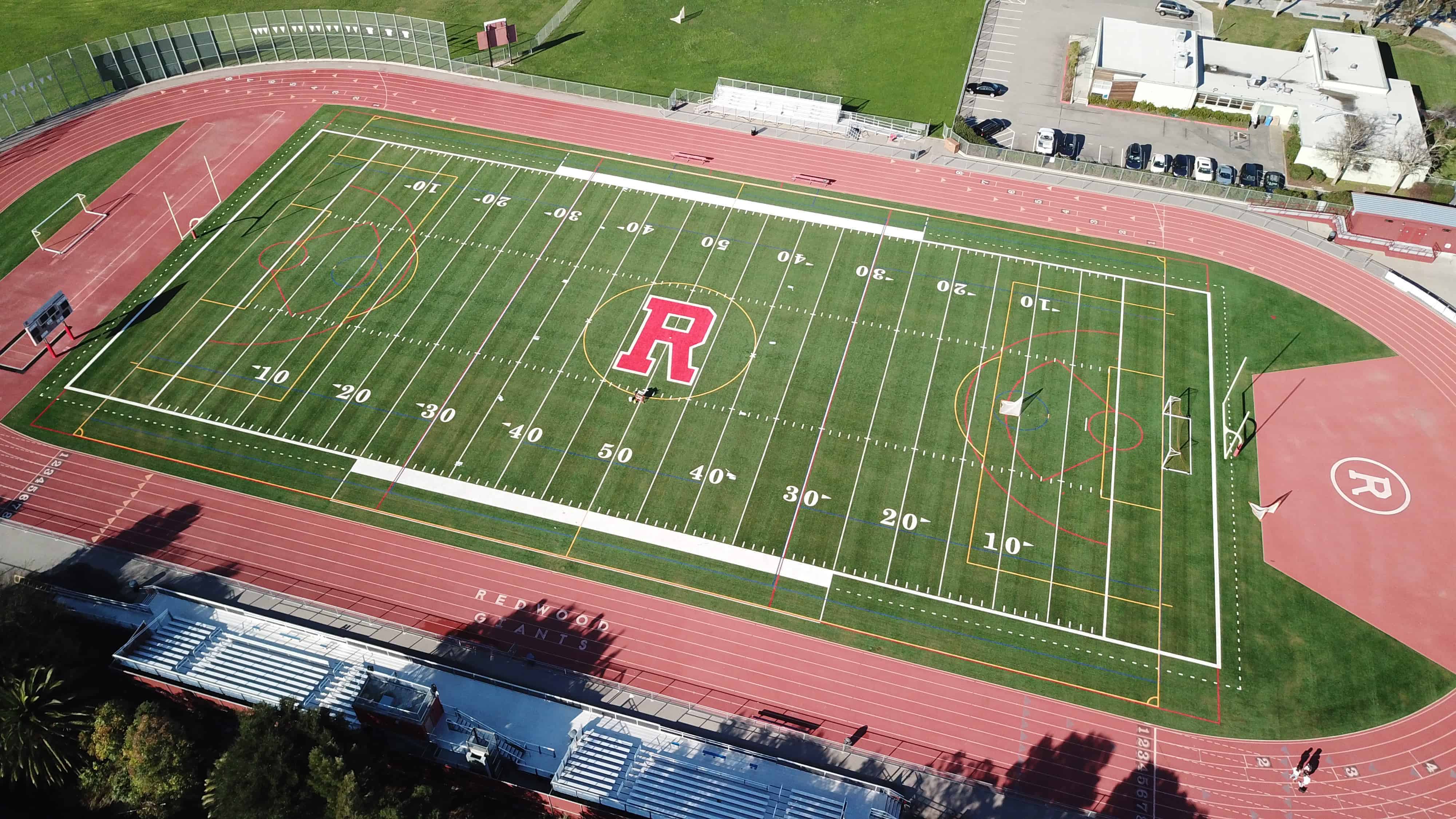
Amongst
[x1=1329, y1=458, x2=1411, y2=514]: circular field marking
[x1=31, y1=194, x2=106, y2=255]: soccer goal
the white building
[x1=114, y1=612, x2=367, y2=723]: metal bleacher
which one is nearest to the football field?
[x1=1329, y1=458, x2=1411, y2=514]: circular field marking

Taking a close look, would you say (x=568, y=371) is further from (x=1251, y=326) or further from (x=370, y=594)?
(x=1251, y=326)

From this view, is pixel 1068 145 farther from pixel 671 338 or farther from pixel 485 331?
pixel 485 331

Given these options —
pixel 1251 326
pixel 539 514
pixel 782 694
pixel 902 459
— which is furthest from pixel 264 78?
pixel 1251 326

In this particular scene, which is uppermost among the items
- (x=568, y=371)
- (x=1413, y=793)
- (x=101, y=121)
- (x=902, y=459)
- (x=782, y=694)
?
(x=101, y=121)

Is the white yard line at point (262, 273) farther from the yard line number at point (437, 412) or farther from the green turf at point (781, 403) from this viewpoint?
the yard line number at point (437, 412)

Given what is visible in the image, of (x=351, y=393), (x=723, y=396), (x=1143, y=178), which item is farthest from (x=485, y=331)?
(x=1143, y=178)

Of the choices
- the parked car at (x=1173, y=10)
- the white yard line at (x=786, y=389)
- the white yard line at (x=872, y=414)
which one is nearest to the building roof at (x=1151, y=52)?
the parked car at (x=1173, y=10)
